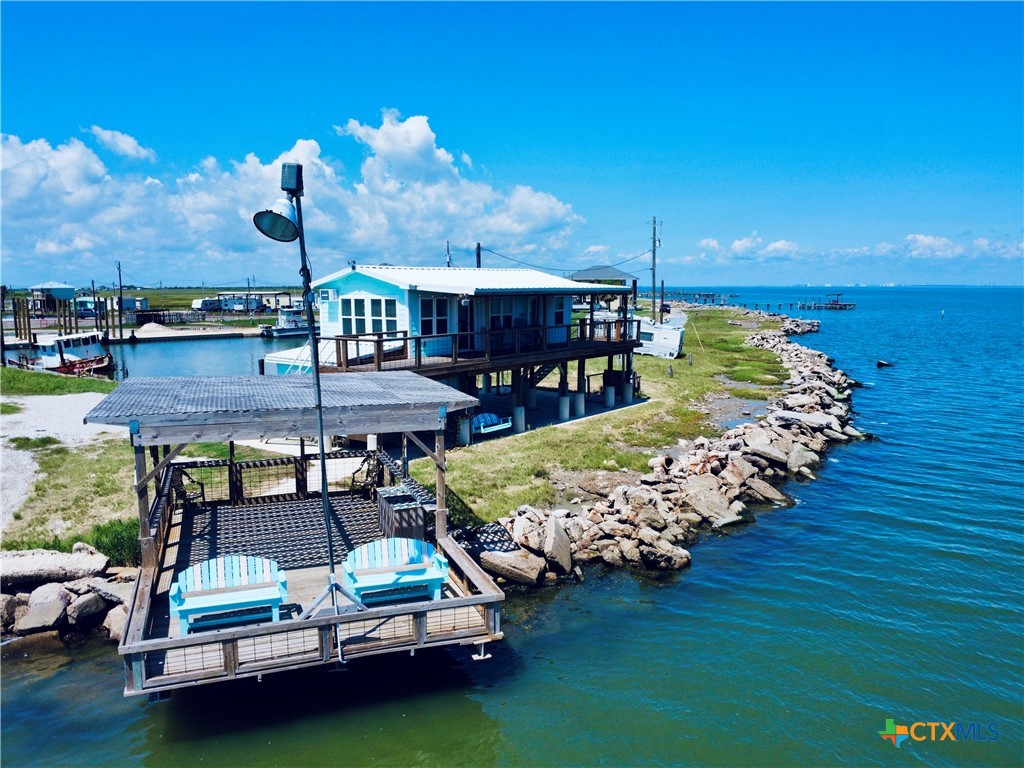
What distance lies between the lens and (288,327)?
85.7 meters

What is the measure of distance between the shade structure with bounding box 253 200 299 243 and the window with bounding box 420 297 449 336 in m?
16.3

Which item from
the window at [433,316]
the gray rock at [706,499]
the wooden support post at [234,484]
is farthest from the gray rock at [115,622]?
the gray rock at [706,499]

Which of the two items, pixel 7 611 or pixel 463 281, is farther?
pixel 463 281

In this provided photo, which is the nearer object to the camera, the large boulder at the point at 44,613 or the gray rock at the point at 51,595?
the large boulder at the point at 44,613

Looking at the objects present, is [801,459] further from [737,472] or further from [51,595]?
[51,595]

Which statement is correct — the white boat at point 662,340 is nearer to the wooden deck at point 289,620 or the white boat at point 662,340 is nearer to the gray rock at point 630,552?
the gray rock at point 630,552

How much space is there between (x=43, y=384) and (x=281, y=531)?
88.5 feet

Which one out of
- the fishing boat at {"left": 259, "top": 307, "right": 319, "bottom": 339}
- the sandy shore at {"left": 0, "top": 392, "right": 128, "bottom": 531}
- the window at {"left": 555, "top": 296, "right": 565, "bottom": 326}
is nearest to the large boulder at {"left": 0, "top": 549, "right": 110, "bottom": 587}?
the sandy shore at {"left": 0, "top": 392, "right": 128, "bottom": 531}

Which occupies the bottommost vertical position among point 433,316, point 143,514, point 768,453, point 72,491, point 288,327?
point 768,453

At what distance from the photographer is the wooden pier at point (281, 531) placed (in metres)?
9.56

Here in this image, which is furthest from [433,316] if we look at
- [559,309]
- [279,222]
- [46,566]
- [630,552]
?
[279,222]

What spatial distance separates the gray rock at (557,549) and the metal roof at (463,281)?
9.90 meters

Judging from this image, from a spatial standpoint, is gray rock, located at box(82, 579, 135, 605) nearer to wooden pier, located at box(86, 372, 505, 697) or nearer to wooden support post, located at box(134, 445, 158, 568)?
wooden pier, located at box(86, 372, 505, 697)

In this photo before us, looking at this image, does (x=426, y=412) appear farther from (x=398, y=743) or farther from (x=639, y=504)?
(x=639, y=504)
